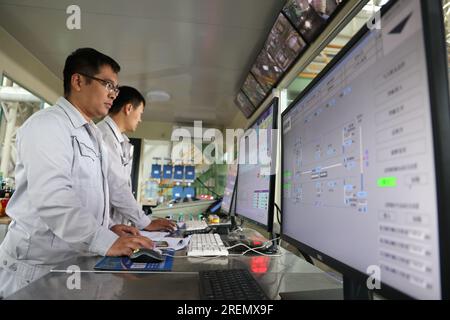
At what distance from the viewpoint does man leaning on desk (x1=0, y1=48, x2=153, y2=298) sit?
35.4 inches

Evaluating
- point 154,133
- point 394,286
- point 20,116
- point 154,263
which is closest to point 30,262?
point 154,263

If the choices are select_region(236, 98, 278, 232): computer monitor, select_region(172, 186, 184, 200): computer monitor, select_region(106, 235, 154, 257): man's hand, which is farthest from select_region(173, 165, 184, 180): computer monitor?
select_region(106, 235, 154, 257): man's hand

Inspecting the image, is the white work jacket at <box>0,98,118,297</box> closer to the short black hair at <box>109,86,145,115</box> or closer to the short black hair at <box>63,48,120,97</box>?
the short black hair at <box>63,48,120,97</box>

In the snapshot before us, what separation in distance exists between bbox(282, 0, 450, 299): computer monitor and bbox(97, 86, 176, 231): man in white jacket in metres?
1.13

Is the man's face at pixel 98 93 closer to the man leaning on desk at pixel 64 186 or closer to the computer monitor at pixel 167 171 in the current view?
the man leaning on desk at pixel 64 186

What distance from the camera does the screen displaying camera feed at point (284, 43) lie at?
179 cm

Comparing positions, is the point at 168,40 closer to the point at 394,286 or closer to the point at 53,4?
the point at 53,4

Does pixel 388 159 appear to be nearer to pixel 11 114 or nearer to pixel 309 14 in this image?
pixel 309 14

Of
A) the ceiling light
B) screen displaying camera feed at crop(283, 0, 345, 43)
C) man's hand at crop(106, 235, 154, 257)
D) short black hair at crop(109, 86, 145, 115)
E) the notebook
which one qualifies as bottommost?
the notebook

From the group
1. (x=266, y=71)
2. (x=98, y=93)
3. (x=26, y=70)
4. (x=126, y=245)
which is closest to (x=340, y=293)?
(x=126, y=245)

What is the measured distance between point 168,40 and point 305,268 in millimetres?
2097

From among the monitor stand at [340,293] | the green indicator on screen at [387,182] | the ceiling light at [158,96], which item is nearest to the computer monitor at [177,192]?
the ceiling light at [158,96]

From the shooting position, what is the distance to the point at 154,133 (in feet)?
16.2

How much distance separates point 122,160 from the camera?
193 cm
